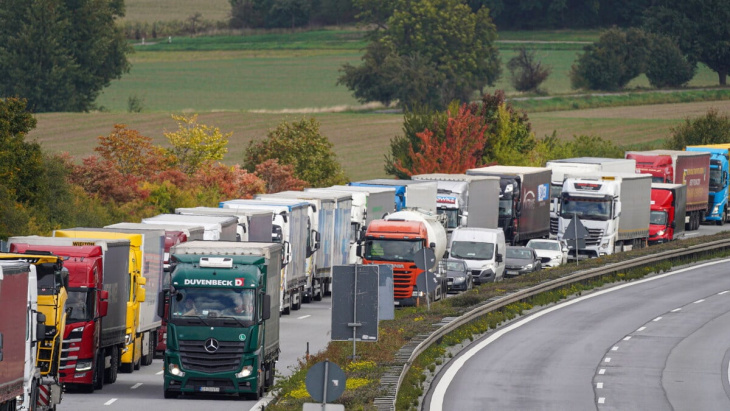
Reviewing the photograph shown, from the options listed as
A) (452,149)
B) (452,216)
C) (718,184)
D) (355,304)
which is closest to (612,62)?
(452,149)

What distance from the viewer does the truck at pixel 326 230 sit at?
4800 cm

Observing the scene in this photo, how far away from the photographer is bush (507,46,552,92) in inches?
5704

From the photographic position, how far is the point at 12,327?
20.3m

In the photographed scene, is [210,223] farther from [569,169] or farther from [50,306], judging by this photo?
[569,169]

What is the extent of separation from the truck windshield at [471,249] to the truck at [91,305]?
77.2 feet

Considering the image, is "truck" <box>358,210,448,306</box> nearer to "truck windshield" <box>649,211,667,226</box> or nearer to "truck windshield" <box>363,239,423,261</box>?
"truck windshield" <box>363,239,423,261</box>

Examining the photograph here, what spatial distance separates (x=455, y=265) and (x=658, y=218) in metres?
23.0

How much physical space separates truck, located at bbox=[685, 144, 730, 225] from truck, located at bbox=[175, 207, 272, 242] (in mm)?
45496

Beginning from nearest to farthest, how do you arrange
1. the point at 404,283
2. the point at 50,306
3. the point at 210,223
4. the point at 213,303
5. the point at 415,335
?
the point at 50,306 → the point at 213,303 → the point at 415,335 → the point at 210,223 → the point at 404,283

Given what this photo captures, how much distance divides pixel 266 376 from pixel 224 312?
2.12 m

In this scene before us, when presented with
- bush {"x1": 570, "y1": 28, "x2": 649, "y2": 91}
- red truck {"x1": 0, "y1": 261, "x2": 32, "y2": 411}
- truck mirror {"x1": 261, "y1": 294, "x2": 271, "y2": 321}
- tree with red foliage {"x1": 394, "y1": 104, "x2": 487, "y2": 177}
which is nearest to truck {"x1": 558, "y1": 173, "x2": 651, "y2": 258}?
tree with red foliage {"x1": 394, "y1": 104, "x2": 487, "y2": 177}

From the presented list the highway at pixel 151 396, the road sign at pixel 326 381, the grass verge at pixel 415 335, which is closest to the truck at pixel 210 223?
the highway at pixel 151 396

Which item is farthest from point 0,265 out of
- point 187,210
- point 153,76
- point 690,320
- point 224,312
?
point 153,76

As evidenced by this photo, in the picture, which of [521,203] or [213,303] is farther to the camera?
[521,203]
